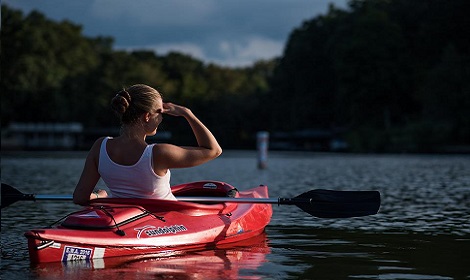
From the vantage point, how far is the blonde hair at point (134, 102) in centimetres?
756

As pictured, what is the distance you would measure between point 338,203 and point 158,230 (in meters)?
2.08

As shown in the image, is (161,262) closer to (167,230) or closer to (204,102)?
(167,230)

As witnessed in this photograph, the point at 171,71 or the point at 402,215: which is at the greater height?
the point at 171,71

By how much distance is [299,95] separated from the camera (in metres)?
96.4

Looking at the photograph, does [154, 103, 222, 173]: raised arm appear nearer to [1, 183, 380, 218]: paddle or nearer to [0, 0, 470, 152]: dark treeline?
[1, 183, 380, 218]: paddle

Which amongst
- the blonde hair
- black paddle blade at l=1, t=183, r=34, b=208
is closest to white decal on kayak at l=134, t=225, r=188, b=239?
the blonde hair

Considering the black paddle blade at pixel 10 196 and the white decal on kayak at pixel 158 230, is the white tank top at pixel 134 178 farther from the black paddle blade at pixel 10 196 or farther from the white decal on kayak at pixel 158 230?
the black paddle blade at pixel 10 196

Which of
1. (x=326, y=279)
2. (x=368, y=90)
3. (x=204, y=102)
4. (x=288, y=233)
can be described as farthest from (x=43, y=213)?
(x=204, y=102)

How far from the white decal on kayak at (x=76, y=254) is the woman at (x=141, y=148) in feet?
2.18

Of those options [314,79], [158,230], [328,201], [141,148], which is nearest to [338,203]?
[328,201]

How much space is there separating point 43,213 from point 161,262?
6.17m

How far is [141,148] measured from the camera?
25.2 ft

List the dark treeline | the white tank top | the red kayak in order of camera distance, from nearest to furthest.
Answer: the red kayak < the white tank top < the dark treeline

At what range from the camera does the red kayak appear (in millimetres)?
7633
